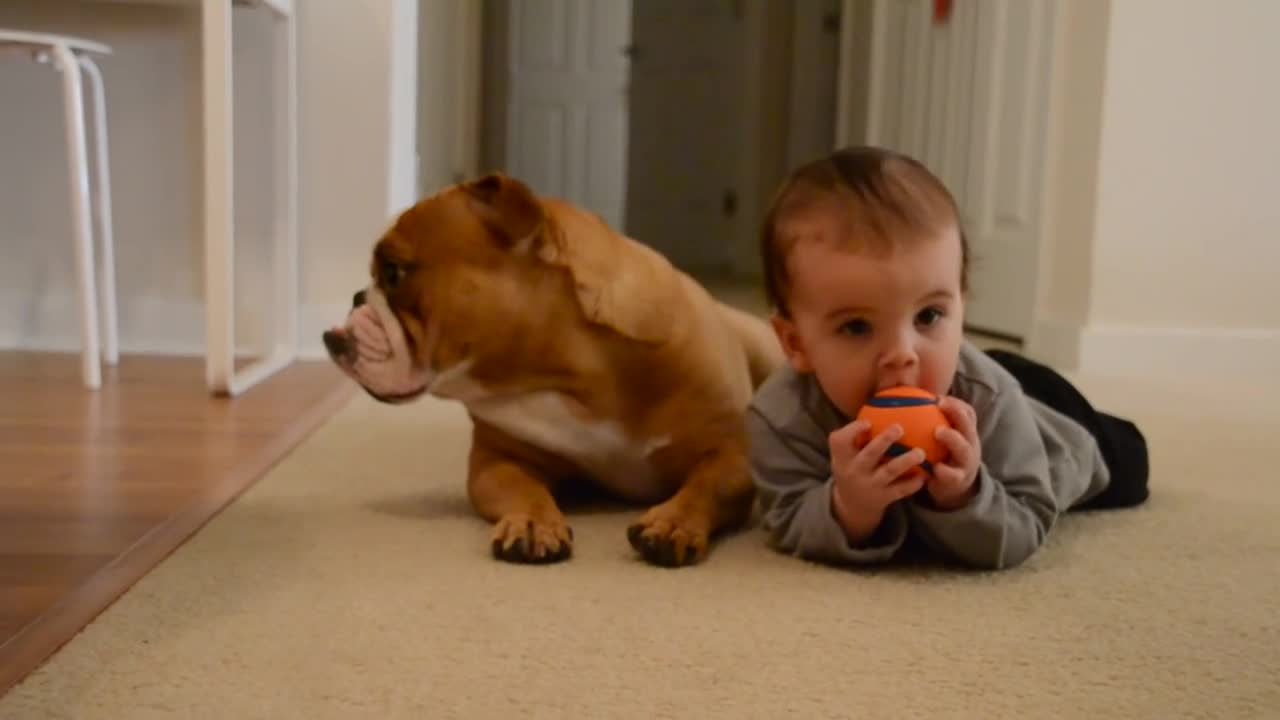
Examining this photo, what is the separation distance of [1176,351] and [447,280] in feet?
6.49

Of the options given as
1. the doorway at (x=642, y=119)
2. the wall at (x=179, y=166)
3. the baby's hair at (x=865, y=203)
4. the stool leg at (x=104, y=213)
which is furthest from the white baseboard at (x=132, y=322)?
the doorway at (x=642, y=119)

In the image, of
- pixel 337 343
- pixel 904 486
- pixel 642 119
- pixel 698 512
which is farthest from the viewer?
pixel 642 119

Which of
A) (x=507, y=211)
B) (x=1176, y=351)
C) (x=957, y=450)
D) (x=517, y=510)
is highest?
(x=507, y=211)

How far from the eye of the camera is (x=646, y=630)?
31.6 inches

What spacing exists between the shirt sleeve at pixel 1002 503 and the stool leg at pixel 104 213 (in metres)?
1.69

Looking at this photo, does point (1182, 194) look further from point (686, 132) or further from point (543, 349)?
point (686, 132)

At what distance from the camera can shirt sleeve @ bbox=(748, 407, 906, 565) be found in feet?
3.17

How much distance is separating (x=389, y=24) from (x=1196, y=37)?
63.6 inches

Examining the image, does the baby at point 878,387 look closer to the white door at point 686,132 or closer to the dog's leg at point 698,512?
the dog's leg at point 698,512

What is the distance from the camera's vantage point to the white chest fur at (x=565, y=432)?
3.72 ft

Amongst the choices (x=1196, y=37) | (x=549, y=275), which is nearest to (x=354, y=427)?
(x=549, y=275)

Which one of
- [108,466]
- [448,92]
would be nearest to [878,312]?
[108,466]

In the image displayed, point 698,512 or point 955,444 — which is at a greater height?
point 955,444

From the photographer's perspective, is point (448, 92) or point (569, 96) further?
point (569, 96)
